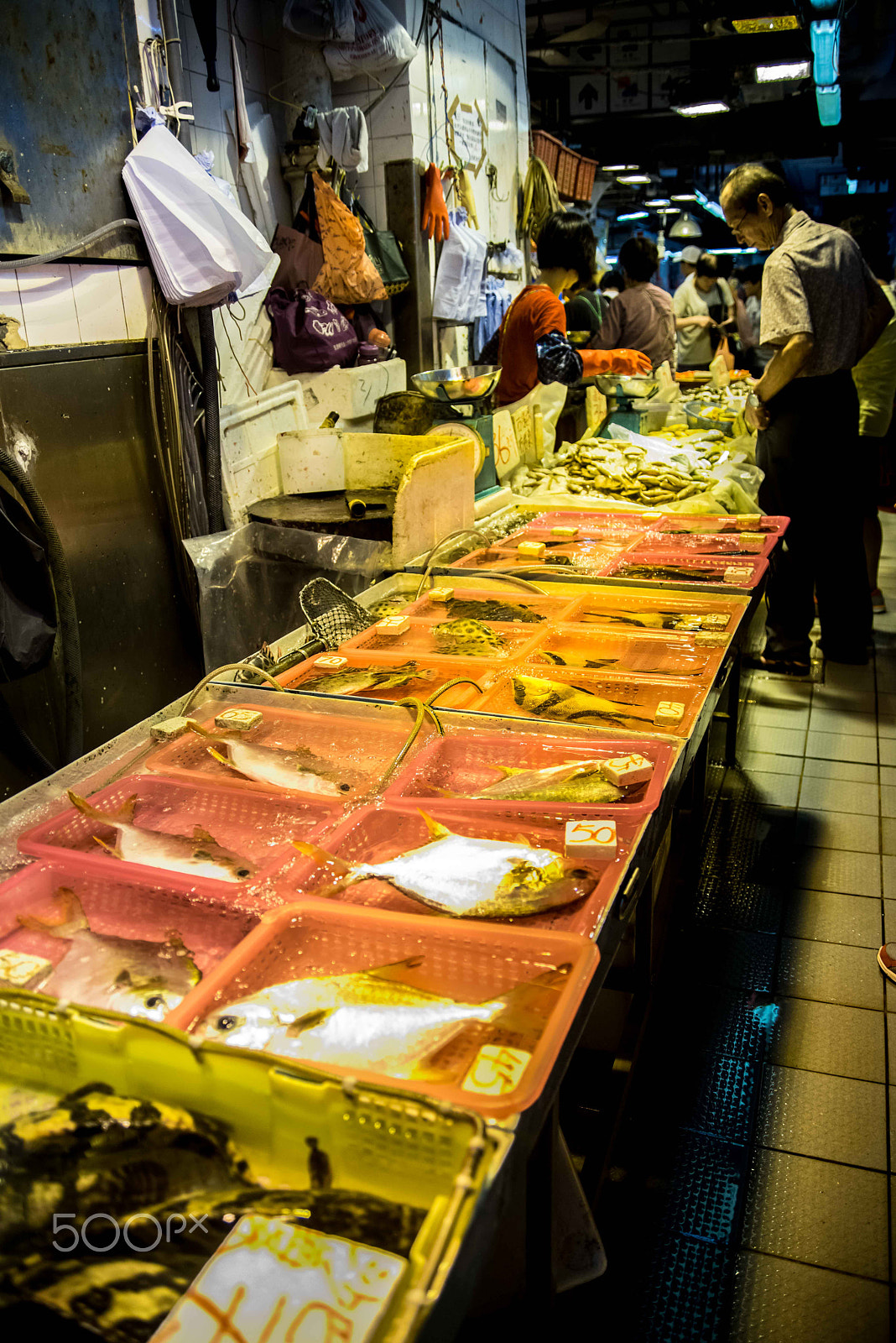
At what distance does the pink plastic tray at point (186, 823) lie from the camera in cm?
172

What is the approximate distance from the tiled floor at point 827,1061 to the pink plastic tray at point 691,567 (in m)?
1.07

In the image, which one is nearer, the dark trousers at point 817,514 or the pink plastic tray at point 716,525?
the pink plastic tray at point 716,525

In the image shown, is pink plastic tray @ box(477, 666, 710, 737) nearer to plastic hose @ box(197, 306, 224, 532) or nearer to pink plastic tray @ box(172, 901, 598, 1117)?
pink plastic tray @ box(172, 901, 598, 1117)

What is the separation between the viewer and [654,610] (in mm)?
3234

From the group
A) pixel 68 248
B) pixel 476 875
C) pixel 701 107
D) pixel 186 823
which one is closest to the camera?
pixel 476 875

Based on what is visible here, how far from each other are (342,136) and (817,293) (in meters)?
3.01

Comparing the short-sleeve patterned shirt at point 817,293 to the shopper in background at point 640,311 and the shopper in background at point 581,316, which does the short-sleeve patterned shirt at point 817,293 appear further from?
the shopper in background at point 581,316

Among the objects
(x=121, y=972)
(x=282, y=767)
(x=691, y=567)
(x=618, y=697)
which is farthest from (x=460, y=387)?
(x=121, y=972)

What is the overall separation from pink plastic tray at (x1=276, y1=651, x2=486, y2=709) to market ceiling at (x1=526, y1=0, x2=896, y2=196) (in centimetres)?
900

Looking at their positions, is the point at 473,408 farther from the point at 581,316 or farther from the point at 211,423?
the point at 581,316

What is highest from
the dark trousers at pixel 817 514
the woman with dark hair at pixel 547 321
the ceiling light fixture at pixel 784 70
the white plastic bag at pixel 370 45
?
the ceiling light fixture at pixel 784 70

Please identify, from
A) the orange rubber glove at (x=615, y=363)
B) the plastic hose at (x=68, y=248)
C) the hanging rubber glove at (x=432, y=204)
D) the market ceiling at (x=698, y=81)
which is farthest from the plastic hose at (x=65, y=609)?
the market ceiling at (x=698, y=81)

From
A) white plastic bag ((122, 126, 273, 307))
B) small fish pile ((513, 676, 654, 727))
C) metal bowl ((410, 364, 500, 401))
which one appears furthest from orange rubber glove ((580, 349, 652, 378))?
small fish pile ((513, 676, 654, 727))

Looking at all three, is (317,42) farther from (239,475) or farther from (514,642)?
(514,642)
